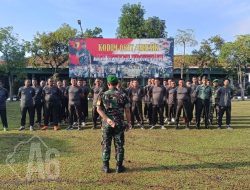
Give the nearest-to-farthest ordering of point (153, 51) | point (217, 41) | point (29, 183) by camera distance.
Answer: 1. point (29, 183)
2. point (153, 51)
3. point (217, 41)

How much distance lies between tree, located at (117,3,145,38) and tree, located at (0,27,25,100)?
44.7 feet

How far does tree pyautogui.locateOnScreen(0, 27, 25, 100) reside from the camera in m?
50.3

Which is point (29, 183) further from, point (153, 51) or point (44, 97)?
point (153, 51)

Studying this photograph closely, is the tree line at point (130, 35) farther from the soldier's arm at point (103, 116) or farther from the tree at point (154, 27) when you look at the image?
the soldier's arm at point (103, 116)

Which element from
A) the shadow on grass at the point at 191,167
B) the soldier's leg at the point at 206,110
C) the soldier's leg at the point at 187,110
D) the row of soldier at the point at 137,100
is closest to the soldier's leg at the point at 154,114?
the row of soldier at the point at 137,100

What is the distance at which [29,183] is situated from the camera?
727 centimetres

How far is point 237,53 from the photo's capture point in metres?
52.8

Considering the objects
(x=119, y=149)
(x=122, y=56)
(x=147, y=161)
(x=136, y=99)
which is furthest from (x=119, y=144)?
(x=122, y=56)

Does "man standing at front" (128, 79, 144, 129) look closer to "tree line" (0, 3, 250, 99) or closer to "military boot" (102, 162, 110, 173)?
"military boot" (102, 162, 110, 173)

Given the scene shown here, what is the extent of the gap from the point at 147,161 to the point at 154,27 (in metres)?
48.4

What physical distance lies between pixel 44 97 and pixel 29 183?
8.23 metres

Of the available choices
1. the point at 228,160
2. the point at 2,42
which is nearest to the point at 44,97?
the point at 228,160

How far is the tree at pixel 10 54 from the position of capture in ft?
165

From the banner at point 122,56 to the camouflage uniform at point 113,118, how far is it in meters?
23.3
